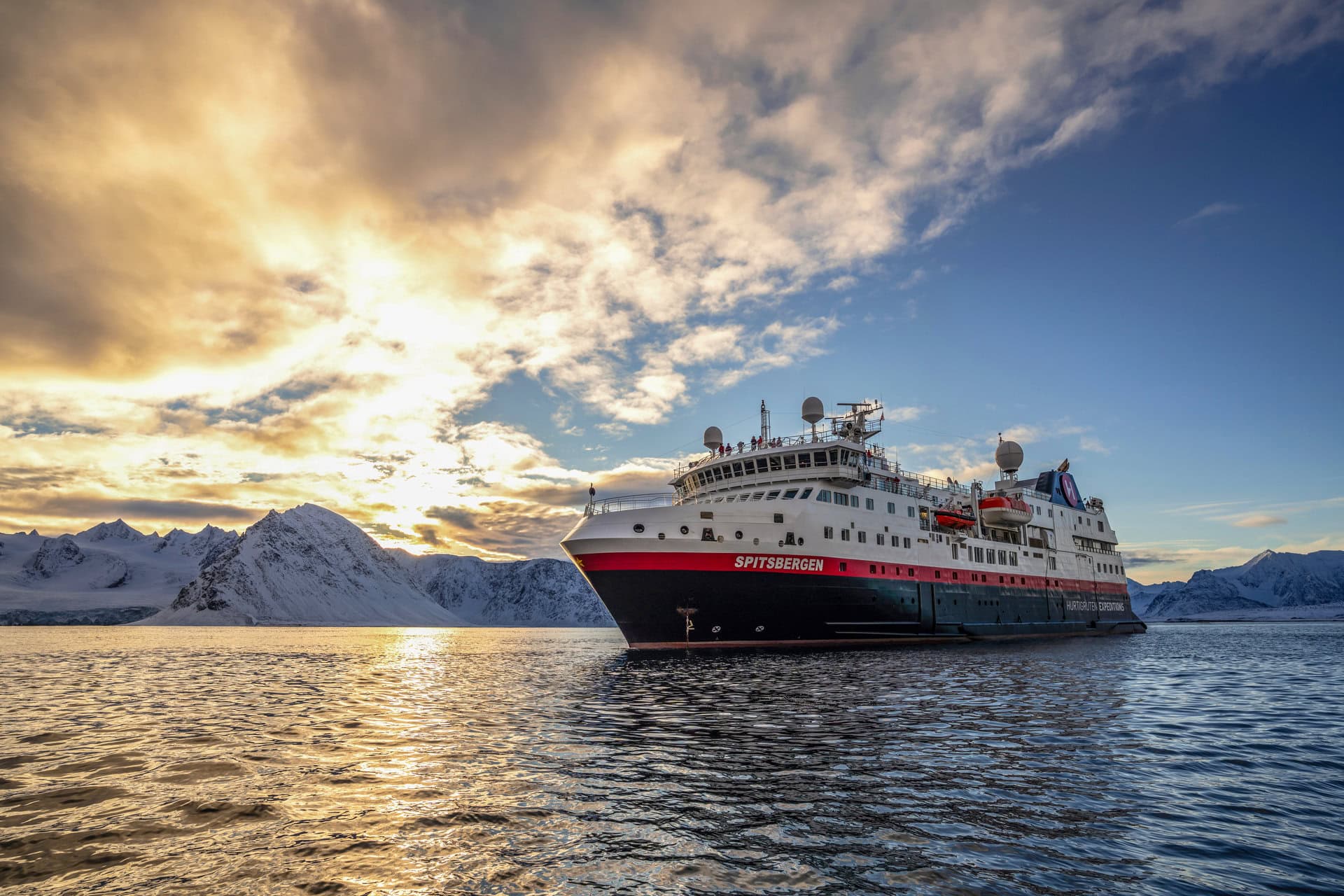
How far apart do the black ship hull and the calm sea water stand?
1199 cm

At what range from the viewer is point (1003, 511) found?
5319 centimetres

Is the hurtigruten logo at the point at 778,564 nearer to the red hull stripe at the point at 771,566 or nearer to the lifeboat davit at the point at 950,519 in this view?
the red hull stripe at the point at 771,566

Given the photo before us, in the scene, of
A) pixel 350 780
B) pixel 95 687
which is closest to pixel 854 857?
pixel 350 780

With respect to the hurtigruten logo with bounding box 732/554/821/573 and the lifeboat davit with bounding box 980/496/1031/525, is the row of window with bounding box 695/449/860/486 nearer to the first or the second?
the hurtigruten logo with bounding box 732/554/821/573

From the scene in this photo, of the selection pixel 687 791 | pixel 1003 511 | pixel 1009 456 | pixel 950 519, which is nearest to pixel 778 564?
pixel 950 519

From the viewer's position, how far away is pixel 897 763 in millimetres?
12516

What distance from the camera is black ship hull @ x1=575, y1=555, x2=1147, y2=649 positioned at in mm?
36250

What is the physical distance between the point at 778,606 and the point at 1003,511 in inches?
1006

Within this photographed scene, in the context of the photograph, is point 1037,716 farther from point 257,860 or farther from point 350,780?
point 257,860

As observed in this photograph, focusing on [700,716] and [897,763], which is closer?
[897,763]

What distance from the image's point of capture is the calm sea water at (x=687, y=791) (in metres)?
7.50

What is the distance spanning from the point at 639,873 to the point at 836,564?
34.1m

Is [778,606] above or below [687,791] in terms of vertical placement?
above

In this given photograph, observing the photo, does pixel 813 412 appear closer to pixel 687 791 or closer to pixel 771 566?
pixel 771 566
